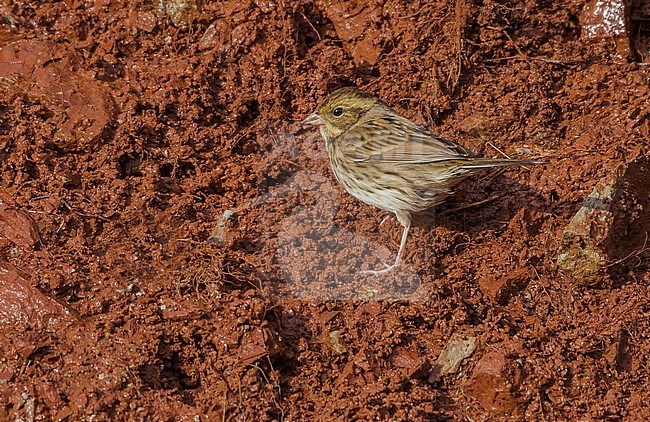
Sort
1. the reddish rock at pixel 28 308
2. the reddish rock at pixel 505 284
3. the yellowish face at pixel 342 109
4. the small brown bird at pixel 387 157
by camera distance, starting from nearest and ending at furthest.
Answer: the reddish rock at pixel 28 308, the reddish rock at pixel 505 284, the small brown bird at pixel 387 157, the yellowish face at pixel 342 109

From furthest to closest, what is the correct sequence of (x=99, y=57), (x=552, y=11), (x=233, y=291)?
(x=552, y=11) → (x=99, y=57) → (x=233, y=291)

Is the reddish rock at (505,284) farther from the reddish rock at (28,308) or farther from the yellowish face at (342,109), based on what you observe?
the reddish rock at (28,308)

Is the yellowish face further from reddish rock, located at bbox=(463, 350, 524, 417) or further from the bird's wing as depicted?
reddish rock, located at bbox=(463, 350, 524, 417)

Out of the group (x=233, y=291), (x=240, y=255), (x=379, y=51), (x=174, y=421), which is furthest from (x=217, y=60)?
(x=174, y=421)

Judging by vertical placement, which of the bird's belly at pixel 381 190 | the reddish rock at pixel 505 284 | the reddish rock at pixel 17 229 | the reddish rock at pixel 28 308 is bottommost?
the reddish rock at pixel 505 284

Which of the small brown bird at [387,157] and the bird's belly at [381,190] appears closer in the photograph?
the small brown bird at [387,157]

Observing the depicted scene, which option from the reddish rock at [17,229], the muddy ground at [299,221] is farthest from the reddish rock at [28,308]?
the reddish rock at [17,229]

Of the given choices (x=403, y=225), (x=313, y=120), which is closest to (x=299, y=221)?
(x=403, y=225)

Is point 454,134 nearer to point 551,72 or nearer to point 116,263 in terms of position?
point 551,72
